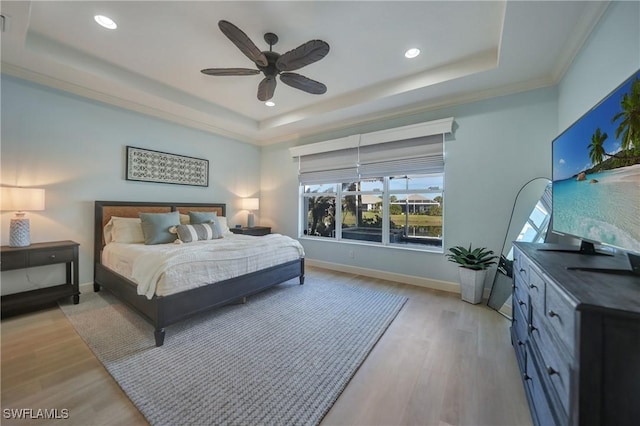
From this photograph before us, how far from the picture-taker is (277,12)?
2.10m

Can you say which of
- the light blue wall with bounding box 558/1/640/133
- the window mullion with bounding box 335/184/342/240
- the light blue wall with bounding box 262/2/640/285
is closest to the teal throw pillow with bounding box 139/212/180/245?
the window mullion with bounding box 335/184/342/240

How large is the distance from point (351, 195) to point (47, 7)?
400cm

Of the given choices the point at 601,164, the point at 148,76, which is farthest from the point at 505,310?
the point at 148,76

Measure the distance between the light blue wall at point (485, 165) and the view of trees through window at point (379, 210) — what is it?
225 mm

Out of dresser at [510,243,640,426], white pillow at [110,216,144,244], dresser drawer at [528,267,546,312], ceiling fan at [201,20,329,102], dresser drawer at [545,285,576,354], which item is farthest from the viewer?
white pillow at [110,216,144,244]

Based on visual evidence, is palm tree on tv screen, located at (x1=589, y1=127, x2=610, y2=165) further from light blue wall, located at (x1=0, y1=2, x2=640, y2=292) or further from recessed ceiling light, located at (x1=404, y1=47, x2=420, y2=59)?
recessed ceiling light, located at (x1=404, y1=47, x2=420, y2=59)

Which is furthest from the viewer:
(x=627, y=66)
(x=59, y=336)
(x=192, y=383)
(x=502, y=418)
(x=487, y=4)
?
(x=59, y=336)

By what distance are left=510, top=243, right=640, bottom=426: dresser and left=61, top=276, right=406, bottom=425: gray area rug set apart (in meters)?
1.10

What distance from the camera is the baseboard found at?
3414 millimetres

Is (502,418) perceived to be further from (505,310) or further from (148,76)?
(148,76)

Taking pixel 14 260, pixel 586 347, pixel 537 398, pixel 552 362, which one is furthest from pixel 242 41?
pixel 14 260

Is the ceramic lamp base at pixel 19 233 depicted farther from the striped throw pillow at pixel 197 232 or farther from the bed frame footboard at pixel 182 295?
the striped throw pillow at pixel 197 232

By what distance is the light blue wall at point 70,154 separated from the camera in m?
2.73

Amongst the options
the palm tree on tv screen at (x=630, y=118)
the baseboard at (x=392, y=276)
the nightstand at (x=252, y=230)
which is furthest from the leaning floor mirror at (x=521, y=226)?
the nightstand at (x=252, y=230)
